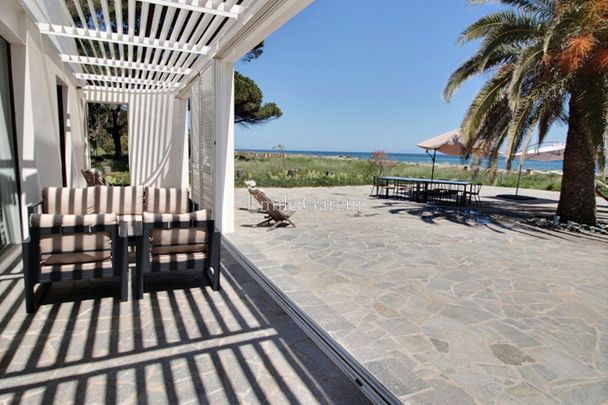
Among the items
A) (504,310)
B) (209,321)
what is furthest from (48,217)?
(504,310)

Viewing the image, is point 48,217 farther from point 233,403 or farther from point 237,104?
point 237,104

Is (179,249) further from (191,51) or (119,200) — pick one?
(191,51)

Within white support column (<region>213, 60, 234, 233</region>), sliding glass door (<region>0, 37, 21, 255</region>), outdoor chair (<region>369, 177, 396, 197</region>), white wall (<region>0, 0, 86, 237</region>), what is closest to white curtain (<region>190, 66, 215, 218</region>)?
white support column (<region>213, 60, 234, 233</region>)

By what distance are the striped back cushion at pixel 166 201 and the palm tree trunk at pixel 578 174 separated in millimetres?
8003

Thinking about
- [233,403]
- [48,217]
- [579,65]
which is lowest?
[233,403]

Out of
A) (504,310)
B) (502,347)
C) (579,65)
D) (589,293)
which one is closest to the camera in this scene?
(502,347)

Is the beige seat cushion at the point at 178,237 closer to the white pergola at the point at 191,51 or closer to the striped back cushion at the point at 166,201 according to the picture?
the striped back cushion at the point at 166,201

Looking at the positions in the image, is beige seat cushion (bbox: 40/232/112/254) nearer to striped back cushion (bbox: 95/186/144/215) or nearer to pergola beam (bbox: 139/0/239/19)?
striped back cushion (bbox: 95/186/144/215)

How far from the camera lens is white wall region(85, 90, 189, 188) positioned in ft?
35.0

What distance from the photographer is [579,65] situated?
264 inches

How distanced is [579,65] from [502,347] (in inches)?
258

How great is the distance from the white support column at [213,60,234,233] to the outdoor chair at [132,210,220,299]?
2.61 m

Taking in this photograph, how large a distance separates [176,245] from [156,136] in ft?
28.6

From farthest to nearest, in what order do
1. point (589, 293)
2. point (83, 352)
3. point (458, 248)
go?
point (458, 248), point (589, 293), point (83, 352)
